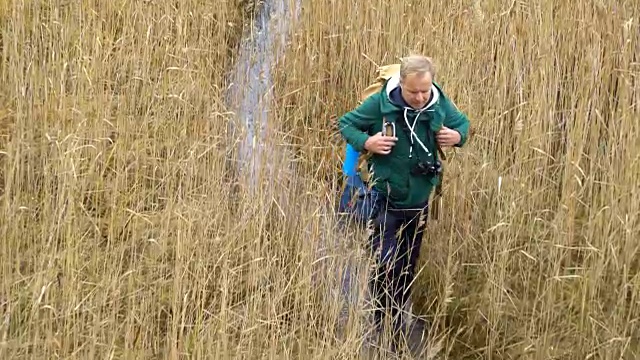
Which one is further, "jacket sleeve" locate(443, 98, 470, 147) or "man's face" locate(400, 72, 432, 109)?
"jacket sleeve" locate(443, 98, 470, 147)

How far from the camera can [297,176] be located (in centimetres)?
315

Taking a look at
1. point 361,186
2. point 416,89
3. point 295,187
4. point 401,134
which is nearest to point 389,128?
point 401,134

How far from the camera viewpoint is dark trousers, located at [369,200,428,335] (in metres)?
2.65

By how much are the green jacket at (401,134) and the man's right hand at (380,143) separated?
0.04 meters

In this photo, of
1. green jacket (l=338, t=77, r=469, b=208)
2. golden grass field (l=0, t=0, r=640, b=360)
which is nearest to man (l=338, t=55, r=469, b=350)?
green jacket (l=338, t=77, r=469, b=208)

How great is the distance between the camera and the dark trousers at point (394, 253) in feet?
8.70

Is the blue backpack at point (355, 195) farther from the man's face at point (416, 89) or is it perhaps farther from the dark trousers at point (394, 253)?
the man's face at point (416, 89)

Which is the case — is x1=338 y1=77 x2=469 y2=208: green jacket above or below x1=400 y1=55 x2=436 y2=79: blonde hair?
below

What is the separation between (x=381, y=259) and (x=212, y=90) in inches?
49.4

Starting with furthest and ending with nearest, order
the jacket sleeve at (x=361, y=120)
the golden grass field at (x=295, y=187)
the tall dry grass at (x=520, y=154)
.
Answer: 1. the jacket sleeve at (x=361, y=120)
2. the tall dry grass at (x=520, y=154)
3. the golden grass field at (x=295, y=187)

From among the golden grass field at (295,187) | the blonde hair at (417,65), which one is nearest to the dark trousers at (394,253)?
the golden grass field at (295,187)

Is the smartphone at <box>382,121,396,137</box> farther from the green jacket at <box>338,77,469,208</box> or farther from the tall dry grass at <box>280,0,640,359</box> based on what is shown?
the tall dry grass at <box>280,0,640,359</box>

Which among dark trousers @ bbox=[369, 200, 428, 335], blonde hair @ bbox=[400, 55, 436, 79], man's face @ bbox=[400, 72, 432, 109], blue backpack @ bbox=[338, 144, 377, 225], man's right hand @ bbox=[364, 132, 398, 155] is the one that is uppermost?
blonde hair @ bbox=[400, 55, 436, 79]

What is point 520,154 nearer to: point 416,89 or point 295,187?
point 416,89
